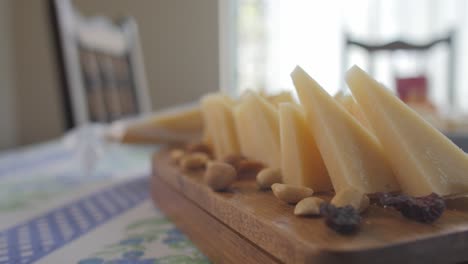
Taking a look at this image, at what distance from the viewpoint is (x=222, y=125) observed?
576 millimetres

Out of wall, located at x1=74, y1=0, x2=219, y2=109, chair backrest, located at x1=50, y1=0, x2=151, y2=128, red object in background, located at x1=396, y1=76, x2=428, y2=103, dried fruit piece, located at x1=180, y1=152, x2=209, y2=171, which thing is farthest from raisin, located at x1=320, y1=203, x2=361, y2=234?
wall, located at x1=74, y1=0, x2=219, y2=109

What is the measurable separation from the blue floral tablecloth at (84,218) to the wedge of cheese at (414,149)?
19cm

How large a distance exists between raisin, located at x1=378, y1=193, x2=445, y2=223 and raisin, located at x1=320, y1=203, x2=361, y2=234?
0.04 meters

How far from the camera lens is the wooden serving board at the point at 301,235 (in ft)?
0.83

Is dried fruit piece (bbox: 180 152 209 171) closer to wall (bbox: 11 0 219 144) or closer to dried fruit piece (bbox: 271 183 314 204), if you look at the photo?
dried fruit piece (bbox: 271 183 314 204)

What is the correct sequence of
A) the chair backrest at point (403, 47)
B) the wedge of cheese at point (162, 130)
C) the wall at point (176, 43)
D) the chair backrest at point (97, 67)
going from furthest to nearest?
1. the wall at point (176, 43)
2. the chair backrest at point (403, 47)
3. the chair backrest at point (97, 67)
4. the wedge of cheese at point (162, 130)

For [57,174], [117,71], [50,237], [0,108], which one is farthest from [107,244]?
[0,108]

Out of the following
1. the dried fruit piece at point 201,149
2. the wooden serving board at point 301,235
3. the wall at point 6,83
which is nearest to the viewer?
the wooden serving board at point 301,235

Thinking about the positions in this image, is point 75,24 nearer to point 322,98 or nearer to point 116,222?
point 116,222

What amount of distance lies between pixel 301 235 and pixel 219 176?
0.16m

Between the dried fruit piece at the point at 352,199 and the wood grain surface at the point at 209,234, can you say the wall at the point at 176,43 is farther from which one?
the dried fruit piece at the point at 352,199

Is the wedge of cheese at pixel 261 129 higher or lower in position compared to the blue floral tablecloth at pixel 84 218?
higher

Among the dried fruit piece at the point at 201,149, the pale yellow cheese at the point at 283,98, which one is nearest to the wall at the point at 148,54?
the dried fruit piece at the point at 201,149

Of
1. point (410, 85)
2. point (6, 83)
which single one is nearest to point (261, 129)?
point (410, 85)
